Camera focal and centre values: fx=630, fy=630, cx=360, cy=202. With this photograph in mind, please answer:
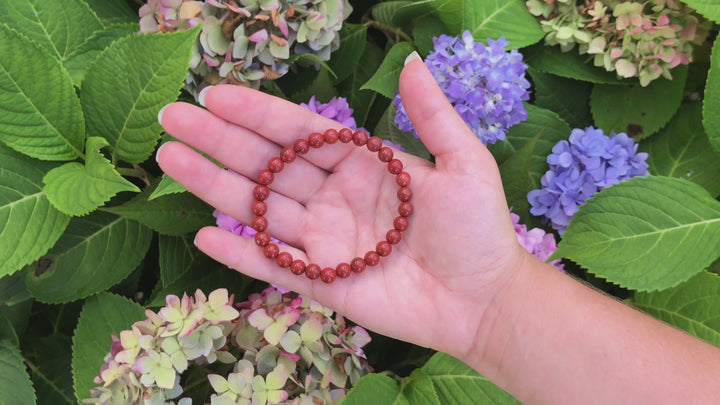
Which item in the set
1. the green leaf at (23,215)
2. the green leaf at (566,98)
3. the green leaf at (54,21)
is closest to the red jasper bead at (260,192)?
the green leaf at (23,215)

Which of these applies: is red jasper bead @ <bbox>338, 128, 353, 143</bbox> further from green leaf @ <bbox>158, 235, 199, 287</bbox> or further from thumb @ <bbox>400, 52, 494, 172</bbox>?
green leaf @ <bbox>158, 235, 199, 287</bbox>

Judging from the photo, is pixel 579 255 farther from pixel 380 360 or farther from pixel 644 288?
pixel 380 360

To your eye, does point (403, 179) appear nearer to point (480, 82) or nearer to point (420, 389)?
point (480, 82)

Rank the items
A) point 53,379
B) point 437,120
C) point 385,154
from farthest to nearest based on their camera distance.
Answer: point 53,379 → point 385,154 → point 437,120

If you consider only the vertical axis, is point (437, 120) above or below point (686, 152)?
above

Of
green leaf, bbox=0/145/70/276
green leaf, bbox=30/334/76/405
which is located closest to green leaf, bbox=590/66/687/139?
green leaf, bbox=0/145/70/276

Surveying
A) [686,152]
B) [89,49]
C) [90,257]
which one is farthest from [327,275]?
[686,152]

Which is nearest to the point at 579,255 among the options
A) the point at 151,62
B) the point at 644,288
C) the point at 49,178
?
the point at 644,288
